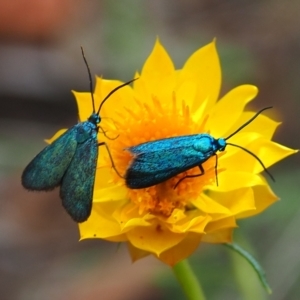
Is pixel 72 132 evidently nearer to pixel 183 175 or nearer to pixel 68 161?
pixel 68 161

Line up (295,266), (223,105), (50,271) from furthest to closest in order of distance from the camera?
(50,271) < (295,266) < (223,105)

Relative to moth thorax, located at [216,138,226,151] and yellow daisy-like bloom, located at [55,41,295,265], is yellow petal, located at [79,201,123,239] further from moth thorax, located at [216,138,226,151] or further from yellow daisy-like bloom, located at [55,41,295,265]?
moth thorax, located at [216,138,226,151]

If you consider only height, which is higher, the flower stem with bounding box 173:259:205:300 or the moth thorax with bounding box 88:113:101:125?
the moth thorax with bounding box 88:113:101:125

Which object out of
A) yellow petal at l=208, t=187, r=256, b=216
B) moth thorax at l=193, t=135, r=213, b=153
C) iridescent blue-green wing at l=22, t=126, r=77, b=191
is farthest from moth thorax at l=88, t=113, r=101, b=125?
yellow petal at l=208, t=187, r=256, b=216

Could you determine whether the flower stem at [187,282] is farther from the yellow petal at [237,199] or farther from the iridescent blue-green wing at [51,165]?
the iridescent blue-green wing at [51,165]

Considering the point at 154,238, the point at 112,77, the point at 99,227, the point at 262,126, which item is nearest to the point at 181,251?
the point at 154,238

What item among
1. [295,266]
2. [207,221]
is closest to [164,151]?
[207,221]
